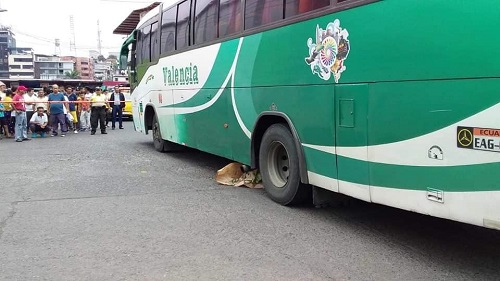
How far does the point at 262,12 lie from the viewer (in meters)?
6.10

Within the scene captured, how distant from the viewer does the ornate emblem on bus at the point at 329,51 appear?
4.66m

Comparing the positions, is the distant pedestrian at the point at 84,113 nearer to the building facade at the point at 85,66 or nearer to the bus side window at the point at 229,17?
the bus side window at the point at 229,17

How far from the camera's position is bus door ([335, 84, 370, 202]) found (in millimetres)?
4436

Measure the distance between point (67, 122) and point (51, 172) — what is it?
937cm

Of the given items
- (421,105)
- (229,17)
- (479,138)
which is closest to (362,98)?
(421,105)

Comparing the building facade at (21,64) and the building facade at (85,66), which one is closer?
the building facade at (21,64)

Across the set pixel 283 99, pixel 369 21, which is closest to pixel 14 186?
pixel 283 99

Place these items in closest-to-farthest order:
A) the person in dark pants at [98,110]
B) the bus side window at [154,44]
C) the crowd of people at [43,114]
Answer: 1. the bus side window at [154,44]
2. the crowd of people at [43,114]
3. the person in dark pants at [98,110]

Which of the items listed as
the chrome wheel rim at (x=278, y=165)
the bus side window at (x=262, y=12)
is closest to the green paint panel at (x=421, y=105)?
the chrome wheel rim at (x=278, y=165)

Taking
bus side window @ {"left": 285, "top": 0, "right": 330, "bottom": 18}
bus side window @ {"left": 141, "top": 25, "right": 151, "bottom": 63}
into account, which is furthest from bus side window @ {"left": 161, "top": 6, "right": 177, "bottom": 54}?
bus side window @ {"left": 285, "top": 0, "right": 330, "bottom": 18}

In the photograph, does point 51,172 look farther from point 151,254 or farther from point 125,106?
point 125,106

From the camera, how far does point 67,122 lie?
17.5 metres

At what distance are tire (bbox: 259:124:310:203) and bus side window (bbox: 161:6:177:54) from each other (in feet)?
13.6

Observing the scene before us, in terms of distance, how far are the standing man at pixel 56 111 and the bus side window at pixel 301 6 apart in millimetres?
12513
